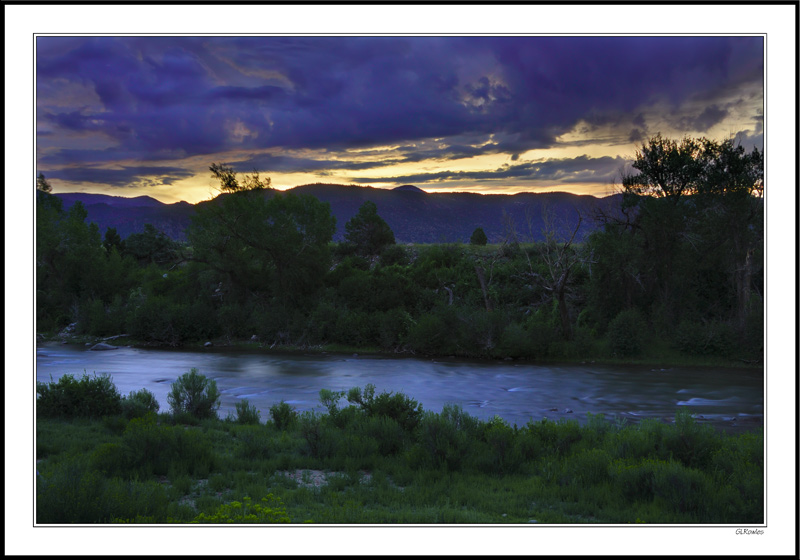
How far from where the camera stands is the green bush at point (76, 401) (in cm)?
1180

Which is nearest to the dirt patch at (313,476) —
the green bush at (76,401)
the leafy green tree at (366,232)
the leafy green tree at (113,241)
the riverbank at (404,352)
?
the green bush at (76,401)

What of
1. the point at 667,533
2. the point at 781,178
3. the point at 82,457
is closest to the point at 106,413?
the point at 82,457

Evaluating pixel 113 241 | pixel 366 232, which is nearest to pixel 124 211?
pixel 113 241

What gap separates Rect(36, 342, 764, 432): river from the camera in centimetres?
1841

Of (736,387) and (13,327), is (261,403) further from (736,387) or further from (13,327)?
(736,387)

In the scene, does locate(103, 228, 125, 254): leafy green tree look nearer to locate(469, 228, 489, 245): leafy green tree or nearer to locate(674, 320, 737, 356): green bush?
locate(469, 228, 489, 245): leafy green tree

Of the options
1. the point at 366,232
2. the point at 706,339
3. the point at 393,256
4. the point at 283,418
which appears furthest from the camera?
the point at 366,232

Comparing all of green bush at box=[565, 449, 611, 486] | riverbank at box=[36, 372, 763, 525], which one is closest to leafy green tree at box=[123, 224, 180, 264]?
riverbank at box=[36, 372, 763, 525]

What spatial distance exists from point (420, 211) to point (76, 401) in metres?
53.9

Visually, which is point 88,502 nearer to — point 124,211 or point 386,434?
point 386,434

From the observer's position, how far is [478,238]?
166ft

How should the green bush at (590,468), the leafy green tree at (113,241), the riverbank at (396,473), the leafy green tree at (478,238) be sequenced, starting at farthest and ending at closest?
the leafy green tree at (478,238), the leafy green tree at (113,241), the green bush at (590,468), the riverbank at (396,473)

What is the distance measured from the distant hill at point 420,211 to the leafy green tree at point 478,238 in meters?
1.21

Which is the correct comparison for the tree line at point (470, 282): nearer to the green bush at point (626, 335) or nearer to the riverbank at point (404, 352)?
the green bush at point (626, 335)
